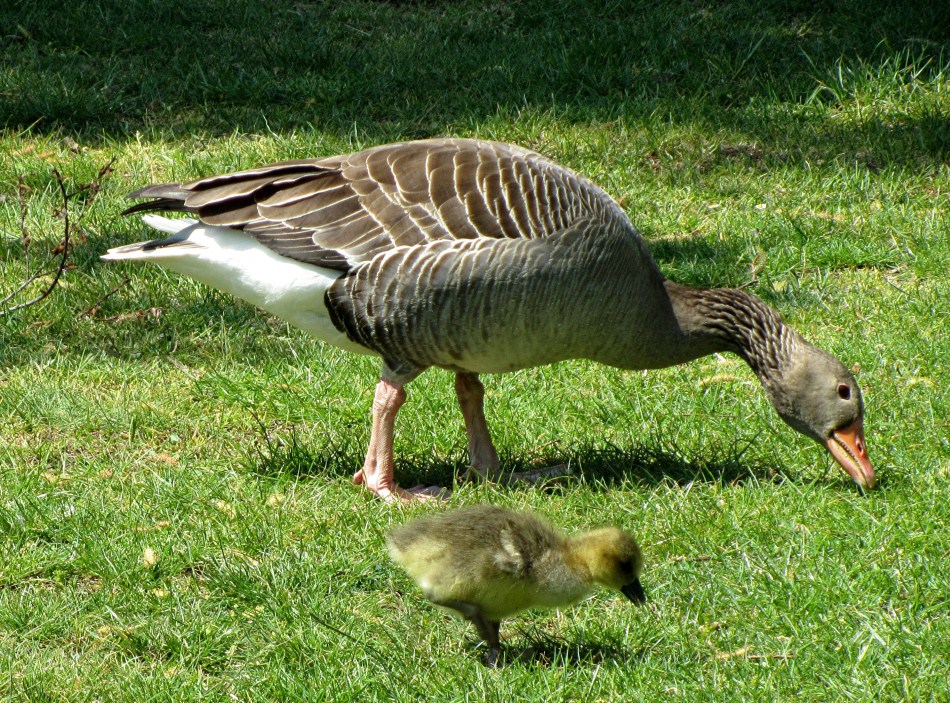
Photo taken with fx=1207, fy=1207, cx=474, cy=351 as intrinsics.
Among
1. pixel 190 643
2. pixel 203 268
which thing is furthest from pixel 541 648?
pixel 203 268

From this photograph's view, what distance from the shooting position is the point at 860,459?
5.23m

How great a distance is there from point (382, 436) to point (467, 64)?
5.39 m

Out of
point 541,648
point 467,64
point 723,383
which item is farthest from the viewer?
point 467,64

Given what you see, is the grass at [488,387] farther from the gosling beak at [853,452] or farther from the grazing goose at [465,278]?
the grazing goose at [465,278]

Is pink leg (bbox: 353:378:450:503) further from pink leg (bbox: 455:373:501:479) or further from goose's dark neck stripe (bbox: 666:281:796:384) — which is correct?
goose's dark neck stripe (bbox: 666:281:796:384)

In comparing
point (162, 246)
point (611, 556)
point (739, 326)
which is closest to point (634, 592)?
point (611, 556)

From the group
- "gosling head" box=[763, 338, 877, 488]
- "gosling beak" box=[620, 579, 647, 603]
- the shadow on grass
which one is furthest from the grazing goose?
"gosling beak" box=[620, 579, 647, 603]

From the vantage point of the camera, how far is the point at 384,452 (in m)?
5.52

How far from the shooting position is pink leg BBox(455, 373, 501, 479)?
567 centimetres

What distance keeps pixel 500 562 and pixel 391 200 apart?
7.03 ft

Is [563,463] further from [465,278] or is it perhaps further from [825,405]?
[825,405]

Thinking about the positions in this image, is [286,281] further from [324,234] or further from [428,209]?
[428,209]

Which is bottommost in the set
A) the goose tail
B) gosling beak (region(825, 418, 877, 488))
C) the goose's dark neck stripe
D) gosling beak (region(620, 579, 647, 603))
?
gosling beak (region(825, 418, 877, 488))

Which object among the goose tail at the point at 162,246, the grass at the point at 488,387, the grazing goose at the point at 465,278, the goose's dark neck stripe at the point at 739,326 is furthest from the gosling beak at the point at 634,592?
the goose tail at the point at 162,246
